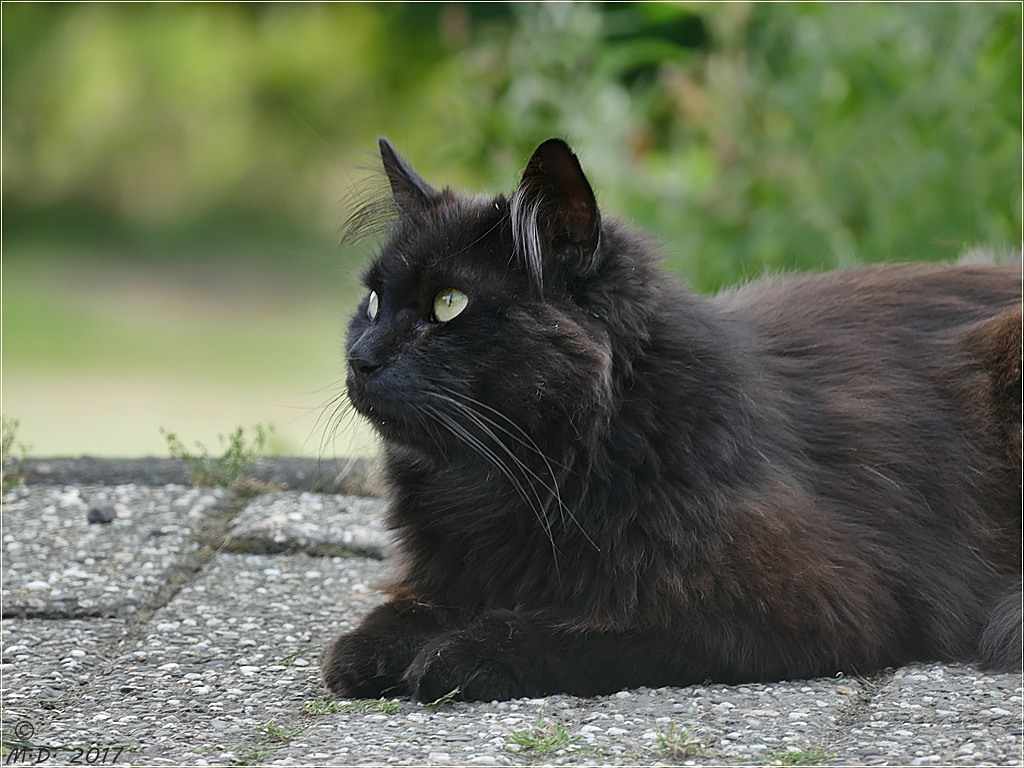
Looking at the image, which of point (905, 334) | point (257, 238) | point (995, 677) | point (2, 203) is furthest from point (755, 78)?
point (2, 203)

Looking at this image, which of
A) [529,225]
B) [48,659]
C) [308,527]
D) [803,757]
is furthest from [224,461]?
[803,757]

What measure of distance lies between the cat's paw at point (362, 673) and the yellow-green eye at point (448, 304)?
65 centimetres

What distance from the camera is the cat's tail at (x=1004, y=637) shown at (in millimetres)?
2531

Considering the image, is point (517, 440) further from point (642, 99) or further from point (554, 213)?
point (642, 99)

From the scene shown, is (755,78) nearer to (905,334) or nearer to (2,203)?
(905,334)

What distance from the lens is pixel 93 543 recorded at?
132 inches

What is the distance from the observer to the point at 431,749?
2.04m

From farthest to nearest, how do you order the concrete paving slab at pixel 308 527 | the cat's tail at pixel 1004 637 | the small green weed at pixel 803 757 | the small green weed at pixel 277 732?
1. the concrete paving slab at pixel 308 527
2. the cat's tail at pixel 1004 637
3. the small green weed at pixel 277 732
4. the small green weed at pixel 803 757

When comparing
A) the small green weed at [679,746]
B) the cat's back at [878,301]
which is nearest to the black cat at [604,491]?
the cat's back at [878,301]

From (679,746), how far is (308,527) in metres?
1.75

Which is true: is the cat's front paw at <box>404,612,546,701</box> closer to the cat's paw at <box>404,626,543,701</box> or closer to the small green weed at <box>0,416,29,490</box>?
the cat's paw at <box>404,626,543,701</box>

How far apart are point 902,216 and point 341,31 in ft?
15.8

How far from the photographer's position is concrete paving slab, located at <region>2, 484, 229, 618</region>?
2965mm

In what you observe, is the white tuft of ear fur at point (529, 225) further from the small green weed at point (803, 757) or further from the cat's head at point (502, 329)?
the small green weed at point (803, 757)
